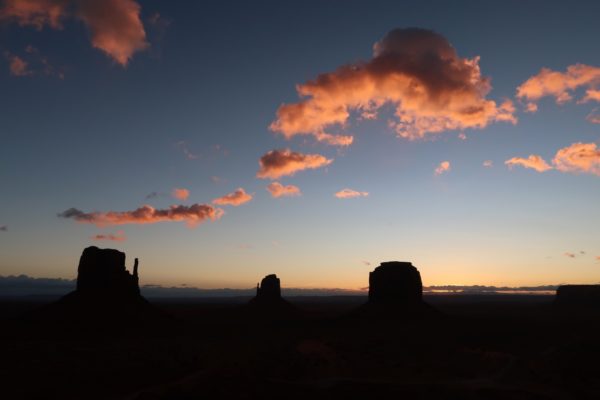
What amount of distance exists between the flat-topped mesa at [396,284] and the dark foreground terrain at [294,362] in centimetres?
557

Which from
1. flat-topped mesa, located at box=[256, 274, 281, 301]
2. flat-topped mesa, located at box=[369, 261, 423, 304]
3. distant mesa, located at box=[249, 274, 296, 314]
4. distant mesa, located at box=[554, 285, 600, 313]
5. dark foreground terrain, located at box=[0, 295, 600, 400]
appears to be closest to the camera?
dark foreground terrain, located at box=[0, 295, 600, 400]

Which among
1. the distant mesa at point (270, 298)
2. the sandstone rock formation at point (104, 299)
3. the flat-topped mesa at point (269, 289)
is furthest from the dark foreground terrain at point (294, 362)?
the flat-topped mesa at point (269, 289)

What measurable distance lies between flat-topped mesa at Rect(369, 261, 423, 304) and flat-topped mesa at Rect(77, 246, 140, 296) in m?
36.2

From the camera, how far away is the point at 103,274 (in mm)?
59031

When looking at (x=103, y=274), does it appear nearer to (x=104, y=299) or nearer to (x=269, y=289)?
(x=104, y=299)

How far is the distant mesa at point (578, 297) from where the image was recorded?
11981cm

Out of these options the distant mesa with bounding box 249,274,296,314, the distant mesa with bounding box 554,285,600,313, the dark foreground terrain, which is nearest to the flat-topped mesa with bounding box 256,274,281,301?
the distant mesa with bounding box 249,274,296,314

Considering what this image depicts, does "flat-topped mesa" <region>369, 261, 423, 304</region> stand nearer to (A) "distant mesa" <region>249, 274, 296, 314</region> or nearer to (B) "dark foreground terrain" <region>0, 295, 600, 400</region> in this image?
(B) "dark foreground terrain" <region>0, 295, 600, 400</region>

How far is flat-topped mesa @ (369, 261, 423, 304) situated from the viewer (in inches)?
2648

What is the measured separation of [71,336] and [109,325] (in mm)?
4819

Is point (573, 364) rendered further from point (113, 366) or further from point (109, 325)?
point (109, 325)

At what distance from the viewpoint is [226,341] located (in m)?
50.4

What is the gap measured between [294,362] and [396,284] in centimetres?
3807

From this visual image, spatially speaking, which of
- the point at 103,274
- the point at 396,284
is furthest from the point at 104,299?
the point at 396,284
